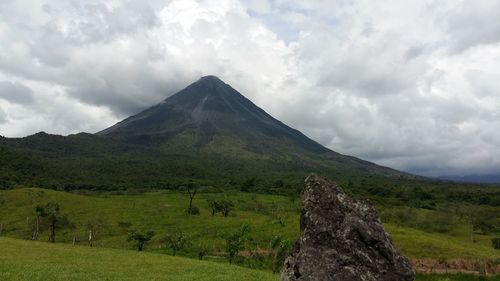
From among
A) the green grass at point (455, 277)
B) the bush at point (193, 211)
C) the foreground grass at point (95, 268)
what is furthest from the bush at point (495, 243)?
the foreground grass at point (95, 268)

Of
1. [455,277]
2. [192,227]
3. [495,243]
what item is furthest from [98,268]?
[495,243]

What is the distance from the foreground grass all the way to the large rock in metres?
20.6

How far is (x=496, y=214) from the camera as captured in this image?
139250mm

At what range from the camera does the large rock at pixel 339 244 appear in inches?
619

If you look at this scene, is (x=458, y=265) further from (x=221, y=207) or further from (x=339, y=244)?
(x=221, y=207)

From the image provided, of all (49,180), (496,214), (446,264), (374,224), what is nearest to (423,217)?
(496,214)

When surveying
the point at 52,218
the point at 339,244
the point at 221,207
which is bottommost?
the point at 52,218

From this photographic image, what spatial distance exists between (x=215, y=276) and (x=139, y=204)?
101539 millimetres

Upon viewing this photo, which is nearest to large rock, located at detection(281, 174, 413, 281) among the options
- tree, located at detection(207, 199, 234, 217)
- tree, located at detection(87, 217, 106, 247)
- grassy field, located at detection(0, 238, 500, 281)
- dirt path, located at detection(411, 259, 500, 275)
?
grassy field, located at detection(0, 238, 500, 281)

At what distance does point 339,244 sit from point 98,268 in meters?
28.6

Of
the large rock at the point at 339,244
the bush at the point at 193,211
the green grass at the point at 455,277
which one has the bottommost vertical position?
the green grass at the point at 455,277

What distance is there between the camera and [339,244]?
16.3 metres

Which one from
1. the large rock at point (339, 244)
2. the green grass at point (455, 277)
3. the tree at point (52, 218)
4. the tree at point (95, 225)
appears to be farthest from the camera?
the tree at point (95, 225)

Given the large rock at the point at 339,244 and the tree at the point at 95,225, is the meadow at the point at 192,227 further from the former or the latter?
the large rock at the point at 339,244
